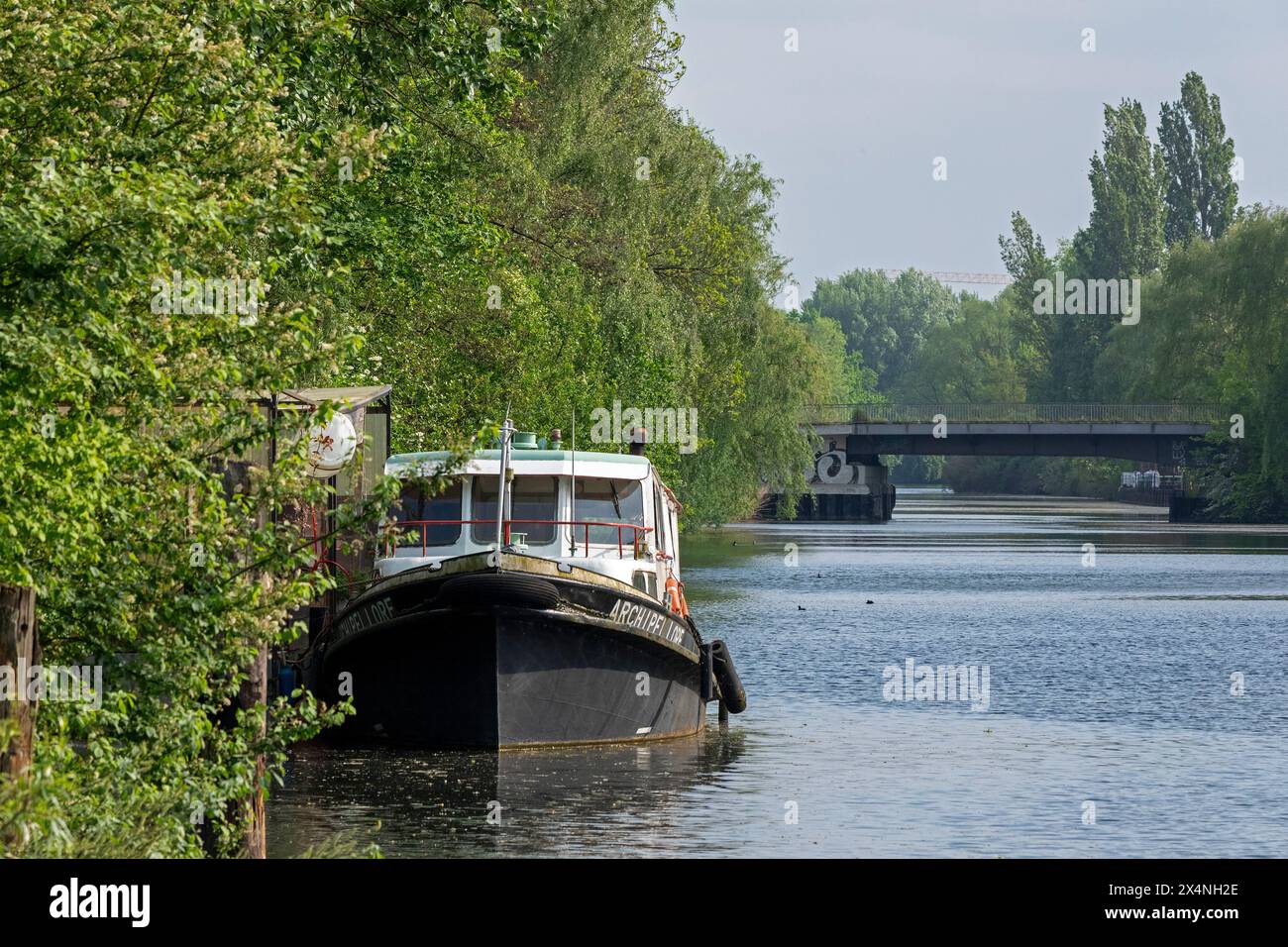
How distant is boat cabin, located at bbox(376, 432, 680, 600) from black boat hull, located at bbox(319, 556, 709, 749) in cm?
101

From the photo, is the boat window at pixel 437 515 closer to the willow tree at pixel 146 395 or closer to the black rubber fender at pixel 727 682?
the black rubber fender at pixel 727 682

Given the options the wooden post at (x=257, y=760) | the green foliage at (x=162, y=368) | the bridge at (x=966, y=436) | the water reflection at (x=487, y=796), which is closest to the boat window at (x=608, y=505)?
the water reflection at (x=487, y=796)

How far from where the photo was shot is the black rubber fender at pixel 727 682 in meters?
26.7

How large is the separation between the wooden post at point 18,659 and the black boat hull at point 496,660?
34.6ft

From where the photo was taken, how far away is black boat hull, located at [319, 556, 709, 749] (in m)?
21.6

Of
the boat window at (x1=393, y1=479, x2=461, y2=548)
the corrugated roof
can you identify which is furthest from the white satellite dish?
the boat window at (x1=393, y1=479, x2=461, y2=548)

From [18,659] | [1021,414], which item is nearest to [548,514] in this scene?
[18,659]

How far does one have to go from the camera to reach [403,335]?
32531 mm

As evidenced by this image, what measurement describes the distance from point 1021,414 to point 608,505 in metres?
100

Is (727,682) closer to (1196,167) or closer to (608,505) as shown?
(608,505)

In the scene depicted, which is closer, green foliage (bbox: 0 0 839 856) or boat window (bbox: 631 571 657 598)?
green foliage (bbox: 0 0 839 856)

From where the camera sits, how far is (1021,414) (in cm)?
Result: 12125

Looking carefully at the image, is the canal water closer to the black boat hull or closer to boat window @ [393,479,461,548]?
the black boat hull
